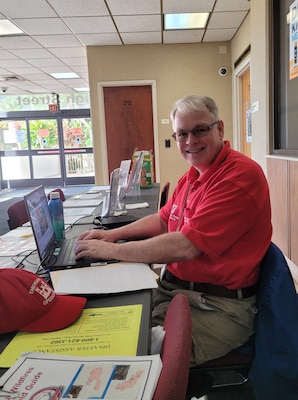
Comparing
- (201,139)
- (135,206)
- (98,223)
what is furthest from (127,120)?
(201,139)

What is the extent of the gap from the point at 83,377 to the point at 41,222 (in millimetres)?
873

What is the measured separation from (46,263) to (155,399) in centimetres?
90

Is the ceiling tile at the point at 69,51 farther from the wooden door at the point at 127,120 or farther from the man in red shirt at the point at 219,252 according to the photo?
the man in red shirt at the point at 219,252

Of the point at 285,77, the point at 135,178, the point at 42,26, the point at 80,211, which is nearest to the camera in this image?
the point at 80,211

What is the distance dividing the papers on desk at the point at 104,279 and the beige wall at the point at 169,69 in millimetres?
4865

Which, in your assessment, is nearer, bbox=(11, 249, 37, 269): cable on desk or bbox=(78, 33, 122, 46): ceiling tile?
bbox=(11, 249, 37, 269): cable on desk

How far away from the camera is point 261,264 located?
4.10 ft

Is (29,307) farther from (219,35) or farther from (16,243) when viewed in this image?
(219,35)

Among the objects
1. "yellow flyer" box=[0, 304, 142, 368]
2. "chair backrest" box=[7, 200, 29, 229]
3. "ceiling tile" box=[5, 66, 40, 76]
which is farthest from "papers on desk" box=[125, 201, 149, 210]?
"ceiling tile" box=[5, 66, 40, 76]

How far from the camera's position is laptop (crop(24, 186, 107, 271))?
4.25 feet

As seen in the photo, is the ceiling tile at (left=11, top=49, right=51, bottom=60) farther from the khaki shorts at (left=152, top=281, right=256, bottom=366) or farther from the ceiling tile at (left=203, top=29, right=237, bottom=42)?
the khaki shorts at (left=152, top=281, right=256, bottom=366)

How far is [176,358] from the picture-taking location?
23.9 inches

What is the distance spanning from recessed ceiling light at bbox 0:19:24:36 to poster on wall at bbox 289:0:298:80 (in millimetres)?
3388

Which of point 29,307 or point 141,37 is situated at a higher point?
point 141,37
